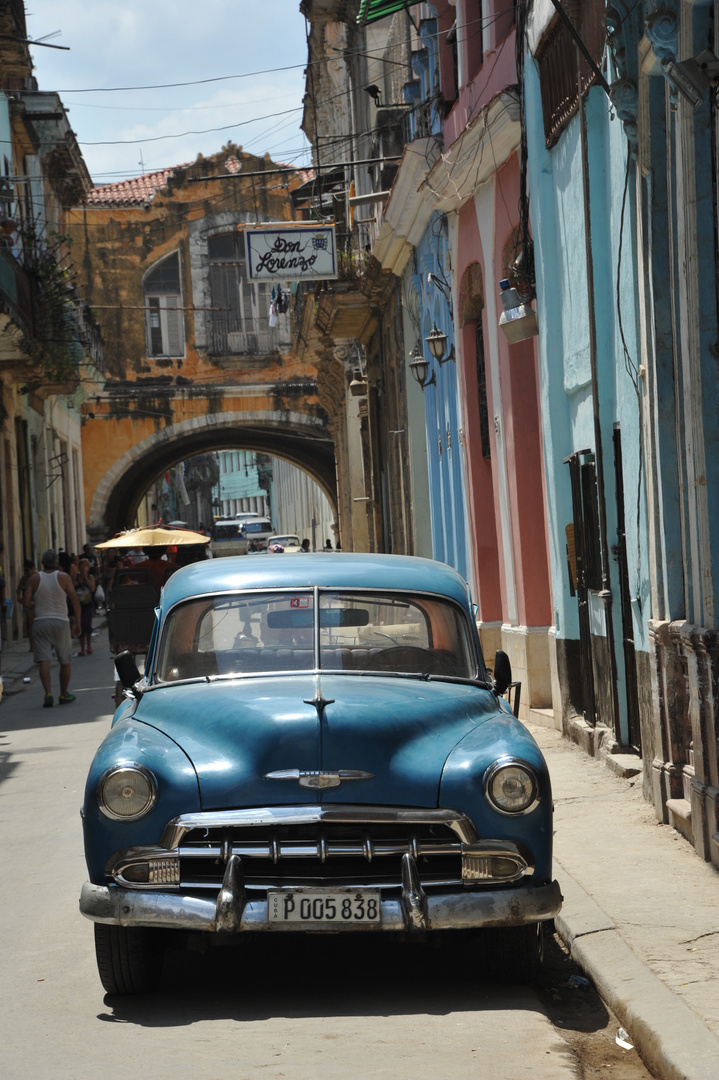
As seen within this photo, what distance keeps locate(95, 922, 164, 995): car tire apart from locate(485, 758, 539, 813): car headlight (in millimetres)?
1314

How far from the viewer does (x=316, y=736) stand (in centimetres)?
519

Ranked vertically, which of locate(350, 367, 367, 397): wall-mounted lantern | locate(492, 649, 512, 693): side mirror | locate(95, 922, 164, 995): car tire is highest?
locate(350, 367, 367, 397): wall-mounted lantern

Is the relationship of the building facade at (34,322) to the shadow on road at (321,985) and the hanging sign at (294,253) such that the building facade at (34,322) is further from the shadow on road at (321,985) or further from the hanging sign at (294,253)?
the shadow on road at (321,985)

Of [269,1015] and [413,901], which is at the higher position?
[413,901]

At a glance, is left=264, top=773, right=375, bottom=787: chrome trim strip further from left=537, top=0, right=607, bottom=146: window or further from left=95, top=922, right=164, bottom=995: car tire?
left=537, top=0, right=607, bottom=146: window

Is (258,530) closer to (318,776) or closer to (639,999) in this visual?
(318,776)

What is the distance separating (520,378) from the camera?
13.4 meters

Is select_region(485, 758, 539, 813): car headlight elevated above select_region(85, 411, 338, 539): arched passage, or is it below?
below

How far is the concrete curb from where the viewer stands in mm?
4157

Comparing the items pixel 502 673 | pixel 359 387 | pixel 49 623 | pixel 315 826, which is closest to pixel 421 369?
pixel 49 623

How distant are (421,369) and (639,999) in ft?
49.7

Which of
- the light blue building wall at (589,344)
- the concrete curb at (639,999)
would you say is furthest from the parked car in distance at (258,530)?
the concrete curb at (639,999)

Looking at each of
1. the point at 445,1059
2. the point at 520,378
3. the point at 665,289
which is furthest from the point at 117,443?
the point at 445,1059

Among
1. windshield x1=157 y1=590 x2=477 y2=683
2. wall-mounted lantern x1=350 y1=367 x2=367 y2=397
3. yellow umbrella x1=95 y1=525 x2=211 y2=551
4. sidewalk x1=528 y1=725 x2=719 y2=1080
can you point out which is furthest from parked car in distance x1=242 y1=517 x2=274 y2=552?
windshield x1=157 y1=590 x2=477 y2=683
